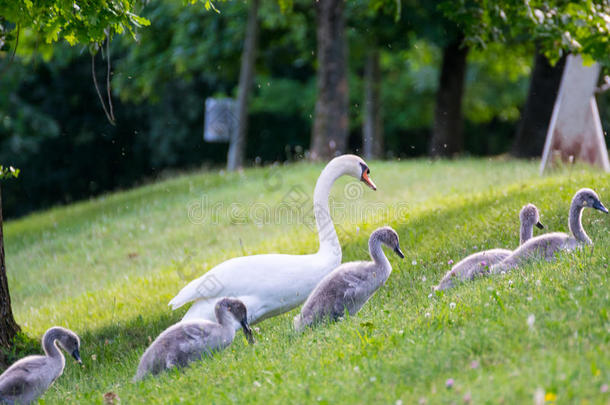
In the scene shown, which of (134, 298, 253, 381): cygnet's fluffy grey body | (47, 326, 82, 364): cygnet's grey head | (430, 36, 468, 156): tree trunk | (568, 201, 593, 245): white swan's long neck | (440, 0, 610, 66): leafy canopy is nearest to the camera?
(134, 298, 253, 381): cygnet's fluffy grey body

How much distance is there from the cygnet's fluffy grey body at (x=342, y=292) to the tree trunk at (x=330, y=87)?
13908 mm

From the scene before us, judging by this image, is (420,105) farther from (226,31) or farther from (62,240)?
(62,240)

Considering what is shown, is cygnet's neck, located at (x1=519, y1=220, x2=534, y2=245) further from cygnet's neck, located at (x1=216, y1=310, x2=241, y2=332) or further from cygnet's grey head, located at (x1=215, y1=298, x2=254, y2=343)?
cygnet's neck, located at (x1=216, y1=310, x2=241, y2=332)

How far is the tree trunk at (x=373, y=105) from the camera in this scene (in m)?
31.5

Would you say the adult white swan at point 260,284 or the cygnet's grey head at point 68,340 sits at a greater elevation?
the adult white swan at point 260,284

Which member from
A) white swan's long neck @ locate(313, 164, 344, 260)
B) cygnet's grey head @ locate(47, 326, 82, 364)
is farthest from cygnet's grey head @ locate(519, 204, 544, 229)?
cygnet's grey head @ locate(47, 326, 82, 364)

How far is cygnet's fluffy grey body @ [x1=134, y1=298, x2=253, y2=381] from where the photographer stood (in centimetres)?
677

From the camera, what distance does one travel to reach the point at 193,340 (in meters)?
6.87

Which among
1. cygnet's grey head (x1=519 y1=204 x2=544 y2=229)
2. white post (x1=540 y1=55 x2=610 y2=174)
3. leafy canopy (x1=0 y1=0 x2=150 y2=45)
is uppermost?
leafy canopy (x1=0 y1=0 x2=150 y2=45)

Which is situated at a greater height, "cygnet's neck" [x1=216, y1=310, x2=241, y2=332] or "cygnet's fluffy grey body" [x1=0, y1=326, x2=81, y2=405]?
"cygnet's neck" [x1=216, y1=310, x2=241, y2=332]

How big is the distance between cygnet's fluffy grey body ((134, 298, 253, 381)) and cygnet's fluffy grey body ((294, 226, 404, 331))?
0.63 meters

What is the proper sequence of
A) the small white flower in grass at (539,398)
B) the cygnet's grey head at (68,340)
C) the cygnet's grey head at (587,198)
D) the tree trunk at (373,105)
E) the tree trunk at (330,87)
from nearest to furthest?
the small white flower in grass at (539,398)
the cygnet's grey head at (68,340)
the cygnet's grey head at (587,198)
the tree trunk at (330,87)
the tree trunk at (373,105)

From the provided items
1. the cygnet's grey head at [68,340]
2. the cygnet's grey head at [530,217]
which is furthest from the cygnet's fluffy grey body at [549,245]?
the cygnet's grey head at [68,340]

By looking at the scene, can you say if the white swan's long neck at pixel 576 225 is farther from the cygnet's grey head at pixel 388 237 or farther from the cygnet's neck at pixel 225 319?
the cygnet's neck at pixel 225 319
